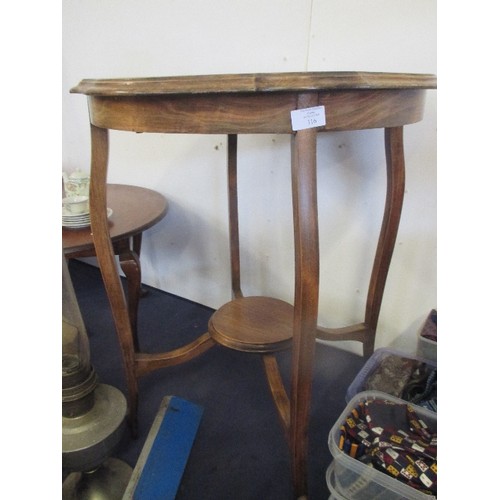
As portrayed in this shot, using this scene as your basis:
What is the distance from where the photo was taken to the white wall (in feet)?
3.07

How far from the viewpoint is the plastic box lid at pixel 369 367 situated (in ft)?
3.00

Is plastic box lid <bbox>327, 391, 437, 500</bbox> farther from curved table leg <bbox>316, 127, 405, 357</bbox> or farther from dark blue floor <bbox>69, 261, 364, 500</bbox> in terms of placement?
curved table leg <bbox>316, 127, 405, 357</bbox>

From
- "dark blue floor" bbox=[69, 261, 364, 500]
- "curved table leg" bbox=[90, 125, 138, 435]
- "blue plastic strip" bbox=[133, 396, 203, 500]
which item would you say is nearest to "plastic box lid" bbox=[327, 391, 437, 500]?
"dark blue floor" bbox=[69, 261, 364, 500]

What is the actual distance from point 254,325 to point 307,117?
571mm

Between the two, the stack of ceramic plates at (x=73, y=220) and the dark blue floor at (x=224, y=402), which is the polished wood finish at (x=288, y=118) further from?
the stack of ceramic plates at (x=73, y=220)

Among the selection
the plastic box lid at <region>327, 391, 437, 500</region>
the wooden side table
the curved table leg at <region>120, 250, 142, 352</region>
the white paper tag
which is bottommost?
the plastic box lid at <region>327, 391, 437, 500</region>

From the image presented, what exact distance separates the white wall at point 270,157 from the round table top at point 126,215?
6.3 inches

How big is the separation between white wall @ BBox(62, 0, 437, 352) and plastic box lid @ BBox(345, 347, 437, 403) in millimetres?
177

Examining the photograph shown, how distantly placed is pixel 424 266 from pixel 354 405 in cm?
44

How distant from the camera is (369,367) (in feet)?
3.11

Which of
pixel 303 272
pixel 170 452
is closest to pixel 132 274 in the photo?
pixel 170 452

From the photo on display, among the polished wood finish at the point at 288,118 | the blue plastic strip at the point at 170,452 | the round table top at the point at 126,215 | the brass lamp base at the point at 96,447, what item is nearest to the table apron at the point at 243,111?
the polished wood finish at the point at 288,118
